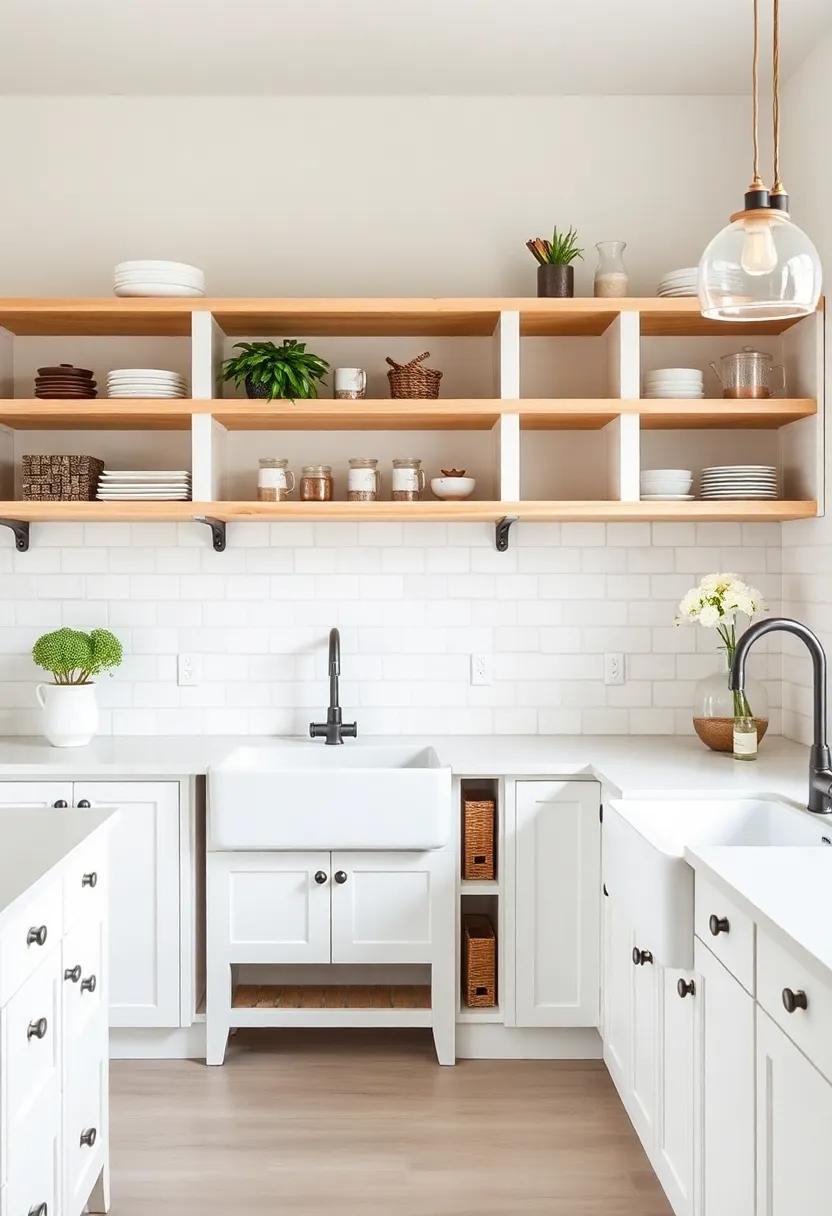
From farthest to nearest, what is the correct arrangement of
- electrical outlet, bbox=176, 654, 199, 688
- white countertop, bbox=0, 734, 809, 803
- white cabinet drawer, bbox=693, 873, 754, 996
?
electrical outlet, bbox=176, 654, 199, 688, white countertop, bbox=0, 734, 809, 803, white cabinet drawer, bbox=693, 873, 754, 996

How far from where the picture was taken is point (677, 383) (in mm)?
3283

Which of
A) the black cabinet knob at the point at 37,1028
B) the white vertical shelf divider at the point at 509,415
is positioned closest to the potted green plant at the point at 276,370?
the white vertical shelf divider at the point at 509,415

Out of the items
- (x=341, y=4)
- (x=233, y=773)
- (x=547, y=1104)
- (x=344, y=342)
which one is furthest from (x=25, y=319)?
(x=547, y=1104)

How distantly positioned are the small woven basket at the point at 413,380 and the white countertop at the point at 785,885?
1.75m

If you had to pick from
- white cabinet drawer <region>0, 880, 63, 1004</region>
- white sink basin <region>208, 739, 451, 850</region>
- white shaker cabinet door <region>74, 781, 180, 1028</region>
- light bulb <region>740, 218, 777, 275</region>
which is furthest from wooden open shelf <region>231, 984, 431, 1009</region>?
light bulb <region>740, 218, 777, 275</region>

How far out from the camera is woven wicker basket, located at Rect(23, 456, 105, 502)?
10.8 ft

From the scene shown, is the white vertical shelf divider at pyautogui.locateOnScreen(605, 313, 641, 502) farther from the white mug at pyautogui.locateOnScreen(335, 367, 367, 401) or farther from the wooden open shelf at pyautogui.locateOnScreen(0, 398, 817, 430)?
the white mug at pyautogui.locateOnScreen(335, 367, 367, 401)

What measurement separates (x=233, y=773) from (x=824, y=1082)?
187 centimetres

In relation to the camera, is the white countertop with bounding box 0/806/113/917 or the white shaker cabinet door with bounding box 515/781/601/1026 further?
the white shaker cabinet door with bounding box 515/781/601/1026

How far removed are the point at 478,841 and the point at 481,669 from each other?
2.15ft

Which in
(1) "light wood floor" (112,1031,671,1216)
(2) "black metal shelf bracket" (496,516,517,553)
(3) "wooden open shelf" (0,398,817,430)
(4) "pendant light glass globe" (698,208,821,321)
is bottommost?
(1) "light wood floor" (112,1031,671,1216)

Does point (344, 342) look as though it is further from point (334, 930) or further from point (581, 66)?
point (334, 930)

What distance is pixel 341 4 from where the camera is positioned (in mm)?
2949

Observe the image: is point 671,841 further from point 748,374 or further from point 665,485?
point 748,374
